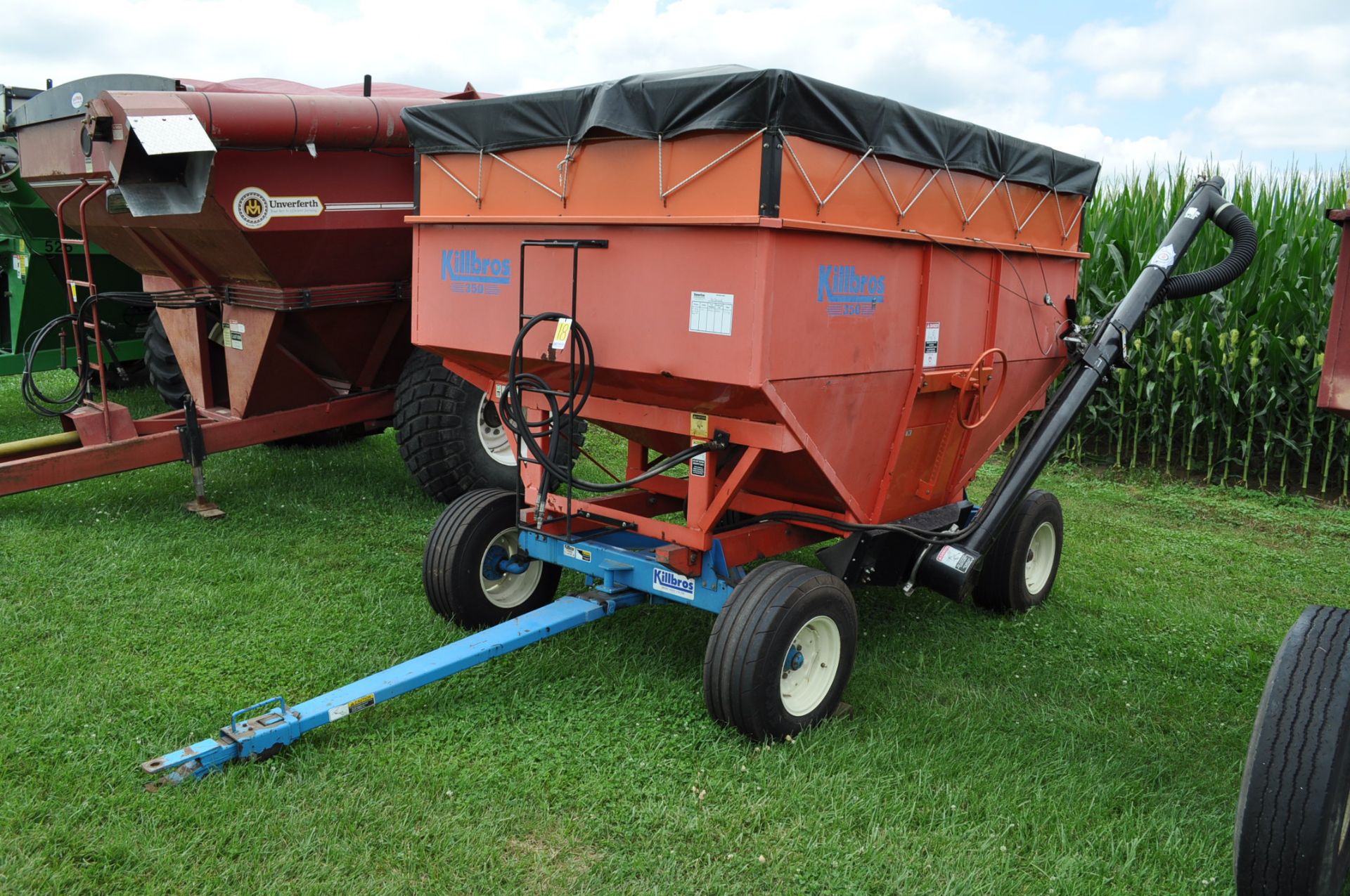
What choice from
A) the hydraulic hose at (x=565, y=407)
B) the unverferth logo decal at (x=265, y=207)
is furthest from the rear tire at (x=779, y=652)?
the unverferth logo decal at (x=265, y=207)

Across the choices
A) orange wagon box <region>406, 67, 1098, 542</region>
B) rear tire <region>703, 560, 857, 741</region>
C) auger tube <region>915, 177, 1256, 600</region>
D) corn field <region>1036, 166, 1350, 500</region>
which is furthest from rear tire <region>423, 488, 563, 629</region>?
corn field <region>1036, 166, 1350, 500</region>

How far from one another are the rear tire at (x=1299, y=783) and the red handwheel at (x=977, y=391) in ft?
6.84

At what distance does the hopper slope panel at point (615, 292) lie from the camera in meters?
3.55

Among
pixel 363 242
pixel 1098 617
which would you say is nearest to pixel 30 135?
pixel 363 242

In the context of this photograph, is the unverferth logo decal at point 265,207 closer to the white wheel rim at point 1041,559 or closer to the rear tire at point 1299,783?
the white wheel rim at point 1041,559

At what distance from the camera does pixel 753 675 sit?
3598 mm

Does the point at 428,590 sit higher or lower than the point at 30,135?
lower

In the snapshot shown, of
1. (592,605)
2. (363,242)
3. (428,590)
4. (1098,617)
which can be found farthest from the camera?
(363,242)

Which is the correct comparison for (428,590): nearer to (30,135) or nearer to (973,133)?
(973,133)

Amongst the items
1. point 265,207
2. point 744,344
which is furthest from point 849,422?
point 265,207

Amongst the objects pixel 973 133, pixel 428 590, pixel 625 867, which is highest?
pixel 973 133

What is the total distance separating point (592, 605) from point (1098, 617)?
2687mm

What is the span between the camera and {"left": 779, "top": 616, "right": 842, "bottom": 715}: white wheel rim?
3844mm

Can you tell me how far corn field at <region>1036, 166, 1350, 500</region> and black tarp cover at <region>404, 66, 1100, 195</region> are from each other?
14.3 ft
